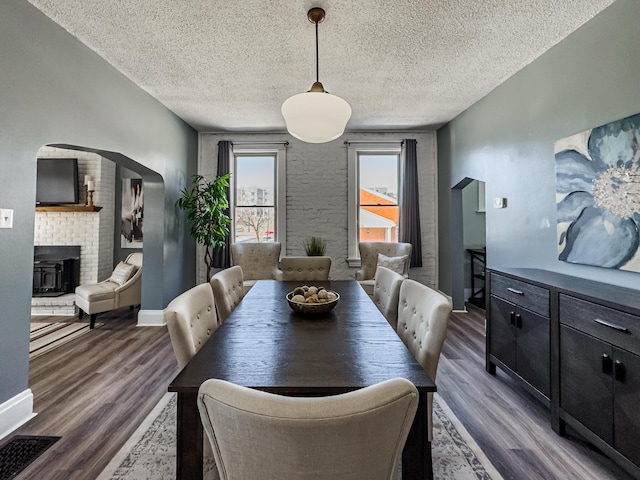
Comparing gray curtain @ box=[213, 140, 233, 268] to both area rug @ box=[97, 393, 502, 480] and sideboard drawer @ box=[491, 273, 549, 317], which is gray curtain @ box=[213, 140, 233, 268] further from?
sideboard drawer @ box=[491, 273, 549, 317]

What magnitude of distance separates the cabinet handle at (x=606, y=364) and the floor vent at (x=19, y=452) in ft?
9.98

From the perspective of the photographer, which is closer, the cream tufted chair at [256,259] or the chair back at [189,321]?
the chair back at [189,321]

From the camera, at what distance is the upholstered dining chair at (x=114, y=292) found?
13.2 feet

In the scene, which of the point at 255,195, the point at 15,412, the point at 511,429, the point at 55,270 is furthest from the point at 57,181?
the point at 511,429

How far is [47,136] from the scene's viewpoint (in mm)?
2289

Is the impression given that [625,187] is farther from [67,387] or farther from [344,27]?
[67,387]

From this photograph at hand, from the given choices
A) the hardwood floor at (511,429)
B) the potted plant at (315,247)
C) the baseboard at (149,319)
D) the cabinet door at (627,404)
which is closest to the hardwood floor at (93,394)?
the baseboard at (149,319)

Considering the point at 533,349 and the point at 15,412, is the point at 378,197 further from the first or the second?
the point at 15,412

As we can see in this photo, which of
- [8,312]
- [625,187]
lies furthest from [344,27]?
[8,312]

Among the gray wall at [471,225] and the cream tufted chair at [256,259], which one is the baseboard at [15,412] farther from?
the gray wall at [471,225]

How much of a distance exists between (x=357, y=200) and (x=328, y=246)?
0.90 meters

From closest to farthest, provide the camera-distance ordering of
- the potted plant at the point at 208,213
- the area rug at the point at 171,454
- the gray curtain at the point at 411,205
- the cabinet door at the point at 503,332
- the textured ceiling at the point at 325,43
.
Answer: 1. the area rug at the point at 171,454
2. the textured ceiling at the point at 325,43
3. the cabinet door at the point at 503,332
4. the potted plant at the point at 208,213
5. the gray curtain at the point at 411,205

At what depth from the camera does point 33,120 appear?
217 centimetres

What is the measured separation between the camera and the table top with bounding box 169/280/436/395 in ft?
3.29
